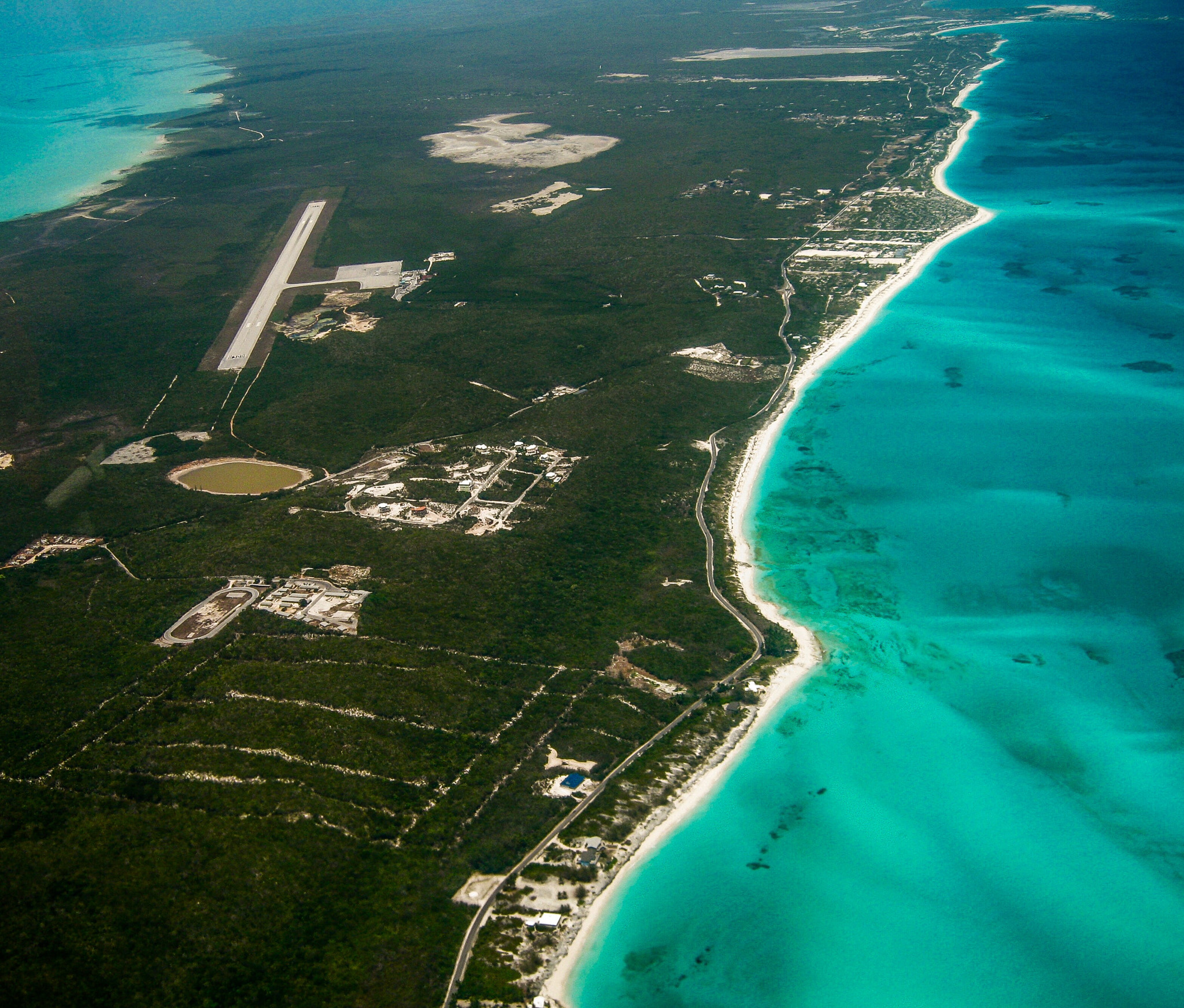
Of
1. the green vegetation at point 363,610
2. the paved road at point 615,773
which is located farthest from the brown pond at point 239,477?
the paved road at point 615,773

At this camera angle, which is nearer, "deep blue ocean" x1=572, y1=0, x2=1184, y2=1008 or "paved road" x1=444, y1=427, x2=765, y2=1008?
"paved road" x1=444, y1=427, x2=765, y2=1008

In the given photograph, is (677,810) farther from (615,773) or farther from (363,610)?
(363,610)

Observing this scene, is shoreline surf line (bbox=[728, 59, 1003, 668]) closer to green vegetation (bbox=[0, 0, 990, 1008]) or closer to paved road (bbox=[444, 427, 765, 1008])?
paved road (bbox=[444, 427, 765, 1008])

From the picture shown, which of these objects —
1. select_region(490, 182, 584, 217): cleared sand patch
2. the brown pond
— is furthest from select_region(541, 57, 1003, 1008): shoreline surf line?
select_region(490, 182, 584, 217): cleared sand patch

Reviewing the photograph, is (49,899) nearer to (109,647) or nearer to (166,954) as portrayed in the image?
(166,954)

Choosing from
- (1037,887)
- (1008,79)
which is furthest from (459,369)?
(1008,79)
